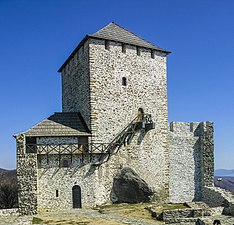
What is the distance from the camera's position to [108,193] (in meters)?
21.6

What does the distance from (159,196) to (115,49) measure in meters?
10.3

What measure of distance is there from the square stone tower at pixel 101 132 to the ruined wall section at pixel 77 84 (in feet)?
0.22

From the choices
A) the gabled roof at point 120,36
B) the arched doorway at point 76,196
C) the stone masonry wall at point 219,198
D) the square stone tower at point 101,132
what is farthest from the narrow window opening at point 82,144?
the stone masonry wall at point 219,198

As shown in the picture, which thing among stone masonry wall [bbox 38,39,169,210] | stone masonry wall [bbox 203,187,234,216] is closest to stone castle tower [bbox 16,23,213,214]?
stone masonry wall [bbox 38,39,169,210]

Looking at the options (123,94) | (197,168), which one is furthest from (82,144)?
(197,168)

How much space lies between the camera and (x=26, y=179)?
19.6 m

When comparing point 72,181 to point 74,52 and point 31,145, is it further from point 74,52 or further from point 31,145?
point 74,52

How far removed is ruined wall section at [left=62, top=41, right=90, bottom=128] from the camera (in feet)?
74.0

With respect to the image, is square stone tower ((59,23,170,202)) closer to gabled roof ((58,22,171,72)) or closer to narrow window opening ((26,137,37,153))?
gabled roof ((58,22,171,72))

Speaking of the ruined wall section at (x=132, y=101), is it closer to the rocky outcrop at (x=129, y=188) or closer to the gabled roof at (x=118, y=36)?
the gabled roof at (x=118, y=36)

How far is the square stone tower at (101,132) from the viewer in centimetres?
2048

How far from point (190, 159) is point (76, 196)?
901 cm

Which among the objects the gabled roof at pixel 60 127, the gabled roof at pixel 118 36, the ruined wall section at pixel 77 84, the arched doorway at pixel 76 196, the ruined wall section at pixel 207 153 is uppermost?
the gabled roof at pixel 118 36

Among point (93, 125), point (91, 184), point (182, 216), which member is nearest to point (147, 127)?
point (93, 125)
